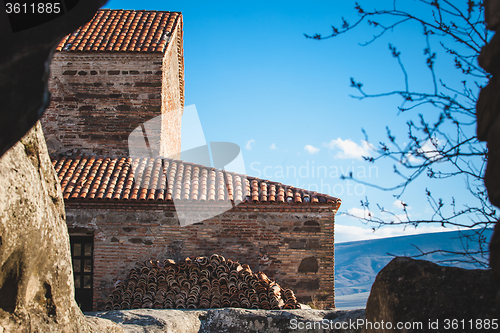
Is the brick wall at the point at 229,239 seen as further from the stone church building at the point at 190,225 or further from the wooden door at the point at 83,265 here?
the wooden door at the point at 83,265

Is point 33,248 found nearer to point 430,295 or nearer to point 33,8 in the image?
point 33,8

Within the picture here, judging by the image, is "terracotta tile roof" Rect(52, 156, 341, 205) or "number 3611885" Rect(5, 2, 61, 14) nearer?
"number 3611885" Rect(5, 2, 61, 14)

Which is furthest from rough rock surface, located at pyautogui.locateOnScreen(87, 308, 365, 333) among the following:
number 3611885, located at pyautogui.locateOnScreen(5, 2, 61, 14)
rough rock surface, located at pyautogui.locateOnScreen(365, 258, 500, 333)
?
number 3611885, located at pyautogui.locateOnScreen(5, 2, 61, 14)

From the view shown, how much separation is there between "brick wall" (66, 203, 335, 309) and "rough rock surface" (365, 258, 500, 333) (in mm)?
5370

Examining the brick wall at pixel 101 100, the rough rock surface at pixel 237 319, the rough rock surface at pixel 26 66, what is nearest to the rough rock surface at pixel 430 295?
the rough rock surface at pixel 237 319

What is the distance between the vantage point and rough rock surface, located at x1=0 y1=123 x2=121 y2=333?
271cm

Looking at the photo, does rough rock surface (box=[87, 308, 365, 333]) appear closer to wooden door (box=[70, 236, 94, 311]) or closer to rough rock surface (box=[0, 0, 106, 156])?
rough rock surface (box=[0, 0, 106, 156])

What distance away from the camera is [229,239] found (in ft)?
27.1

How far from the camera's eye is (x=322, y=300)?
318 inches

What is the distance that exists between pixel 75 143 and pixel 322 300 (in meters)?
8.11

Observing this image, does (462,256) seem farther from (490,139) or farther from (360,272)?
(360,272)

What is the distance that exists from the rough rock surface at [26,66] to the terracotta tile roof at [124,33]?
9.06 metres

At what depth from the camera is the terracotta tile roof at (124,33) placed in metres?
11.0

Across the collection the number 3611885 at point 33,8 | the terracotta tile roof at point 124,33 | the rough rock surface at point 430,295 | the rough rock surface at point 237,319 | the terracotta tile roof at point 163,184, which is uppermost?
the terracotta tile roof at point 124,33
